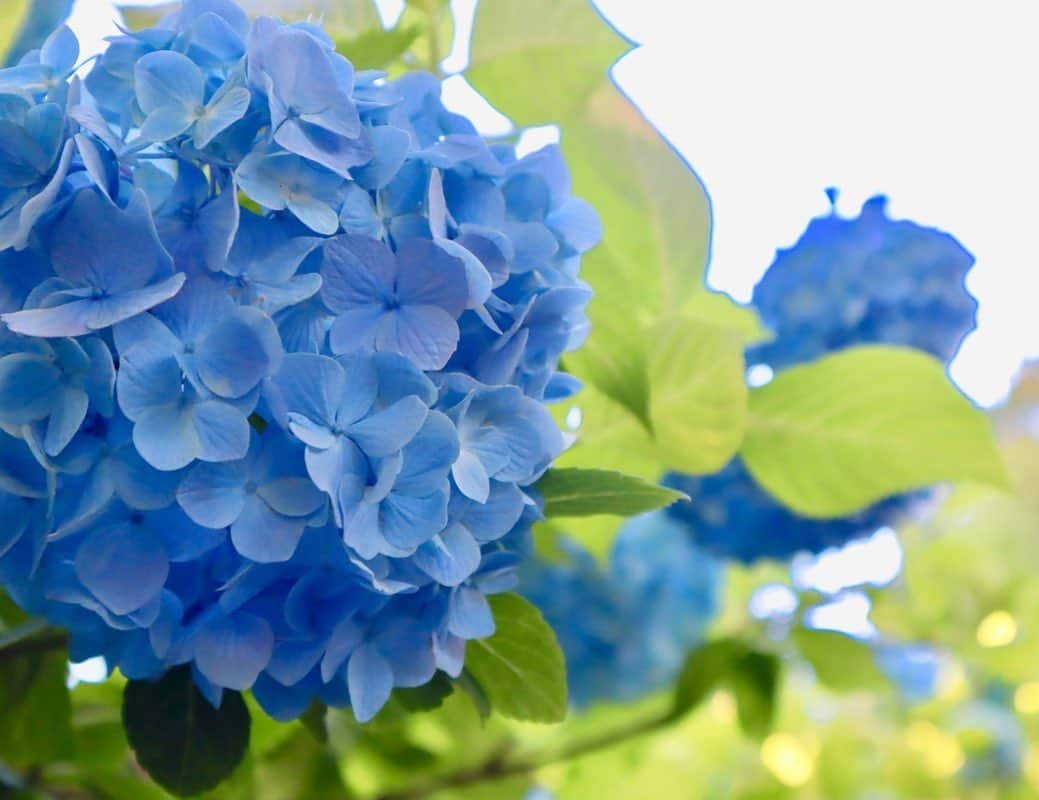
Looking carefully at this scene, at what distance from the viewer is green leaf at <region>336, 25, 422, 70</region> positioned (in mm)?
425

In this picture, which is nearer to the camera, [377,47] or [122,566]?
[122,566]

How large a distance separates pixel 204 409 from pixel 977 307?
2.22 ft

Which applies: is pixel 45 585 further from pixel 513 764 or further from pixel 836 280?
pixel 836 280

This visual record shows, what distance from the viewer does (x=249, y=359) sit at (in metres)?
0.28

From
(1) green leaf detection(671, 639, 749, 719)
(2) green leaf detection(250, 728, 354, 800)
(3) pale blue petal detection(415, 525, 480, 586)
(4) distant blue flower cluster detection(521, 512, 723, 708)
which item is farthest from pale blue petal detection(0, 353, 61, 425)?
(4) distant blue flower cluster detection(521, 512, 723, 708)

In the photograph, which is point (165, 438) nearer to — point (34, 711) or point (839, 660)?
point (34, 711)

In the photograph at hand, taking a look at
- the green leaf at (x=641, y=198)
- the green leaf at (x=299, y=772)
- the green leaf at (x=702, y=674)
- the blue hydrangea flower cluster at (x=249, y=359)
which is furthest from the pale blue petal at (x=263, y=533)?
the green leaf at (x=702, y=674)

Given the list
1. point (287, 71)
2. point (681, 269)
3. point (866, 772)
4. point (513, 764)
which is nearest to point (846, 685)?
point (513, 764)

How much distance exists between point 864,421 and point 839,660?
250mm

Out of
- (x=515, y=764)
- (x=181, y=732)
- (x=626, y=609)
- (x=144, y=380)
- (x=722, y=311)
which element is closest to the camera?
(x=144, y=380)

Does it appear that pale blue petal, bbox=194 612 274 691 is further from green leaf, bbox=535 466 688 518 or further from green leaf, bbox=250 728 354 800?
green leaf, bbox=250 728 354 800

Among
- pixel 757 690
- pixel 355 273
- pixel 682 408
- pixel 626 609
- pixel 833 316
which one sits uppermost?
pixel 355 273

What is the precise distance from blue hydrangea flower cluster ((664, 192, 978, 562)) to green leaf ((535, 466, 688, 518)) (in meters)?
0.40

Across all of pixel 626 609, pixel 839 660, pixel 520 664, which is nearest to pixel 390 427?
pixel 520 664
